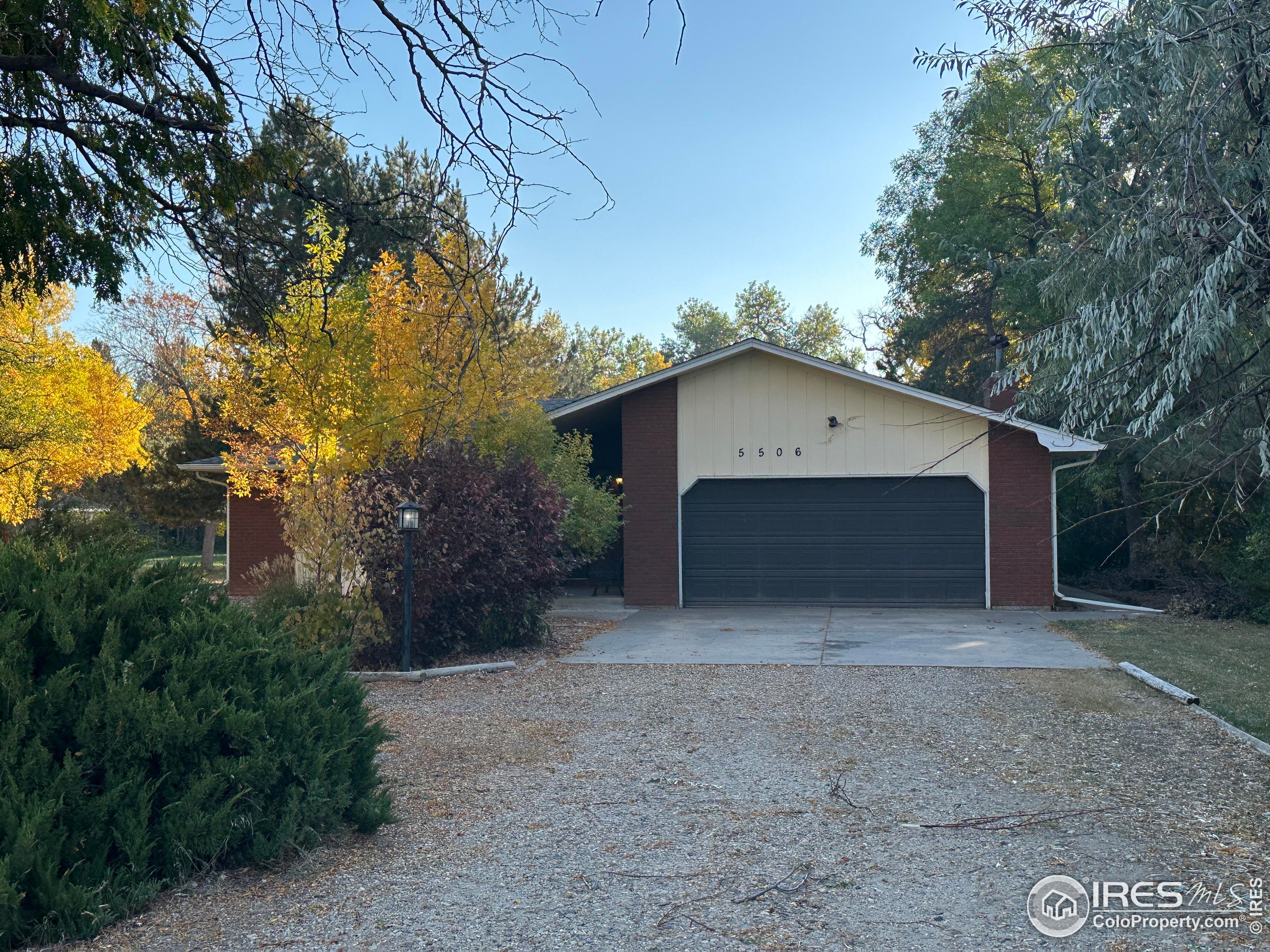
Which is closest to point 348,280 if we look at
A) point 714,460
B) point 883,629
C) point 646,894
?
point 714,460

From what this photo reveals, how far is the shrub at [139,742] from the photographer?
12.5 ft

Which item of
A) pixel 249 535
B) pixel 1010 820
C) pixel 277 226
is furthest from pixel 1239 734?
pixel 249 535

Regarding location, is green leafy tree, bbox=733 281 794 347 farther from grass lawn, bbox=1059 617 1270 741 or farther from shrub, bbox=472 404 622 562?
grass lawn, bbox=1059 617 1270 741

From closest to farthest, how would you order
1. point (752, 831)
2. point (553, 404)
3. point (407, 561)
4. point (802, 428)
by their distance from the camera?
point (752, 831), point (407, 561), point (802, 428), point (553, 404)

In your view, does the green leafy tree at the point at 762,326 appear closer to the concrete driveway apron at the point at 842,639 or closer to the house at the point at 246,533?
the house at the point at 246,533

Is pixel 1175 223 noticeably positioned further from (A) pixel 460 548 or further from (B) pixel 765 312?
(B) pixel 765 312

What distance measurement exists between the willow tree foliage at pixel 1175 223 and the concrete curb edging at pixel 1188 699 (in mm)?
2041

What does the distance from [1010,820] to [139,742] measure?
4.21m

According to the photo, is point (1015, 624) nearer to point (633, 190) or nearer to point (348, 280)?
point (633, 190)

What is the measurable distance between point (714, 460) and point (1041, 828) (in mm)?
12316

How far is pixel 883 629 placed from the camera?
45.0 ft

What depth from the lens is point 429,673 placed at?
1019cm

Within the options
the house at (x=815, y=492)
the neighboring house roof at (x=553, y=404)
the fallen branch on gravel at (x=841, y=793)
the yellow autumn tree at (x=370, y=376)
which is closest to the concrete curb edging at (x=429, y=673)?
the yellow autumn tree at (x=370, y=376)

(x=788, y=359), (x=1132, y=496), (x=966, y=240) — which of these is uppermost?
(x=966, y=240)
